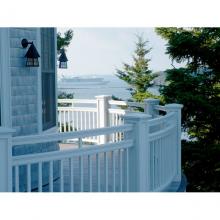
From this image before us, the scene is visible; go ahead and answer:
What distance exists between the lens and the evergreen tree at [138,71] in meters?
25.0

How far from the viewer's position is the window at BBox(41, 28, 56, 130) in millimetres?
6688

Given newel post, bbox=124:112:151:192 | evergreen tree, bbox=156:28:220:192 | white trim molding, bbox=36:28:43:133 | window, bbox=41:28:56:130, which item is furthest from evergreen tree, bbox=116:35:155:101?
→ newel post, bbox=124:112:151:192

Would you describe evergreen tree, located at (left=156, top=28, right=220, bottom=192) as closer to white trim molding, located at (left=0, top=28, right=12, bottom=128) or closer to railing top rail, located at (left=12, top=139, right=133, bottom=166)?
white trim molding, located at (left=0, top=28, right=12, bottom=128)

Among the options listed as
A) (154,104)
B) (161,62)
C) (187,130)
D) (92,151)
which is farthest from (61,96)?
(92,151)

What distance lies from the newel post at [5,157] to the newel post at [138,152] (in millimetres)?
1561

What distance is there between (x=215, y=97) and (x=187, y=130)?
155cm

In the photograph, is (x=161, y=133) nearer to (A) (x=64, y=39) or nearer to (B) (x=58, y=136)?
(B) (x=58, y=136)

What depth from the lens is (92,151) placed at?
444 centimetres

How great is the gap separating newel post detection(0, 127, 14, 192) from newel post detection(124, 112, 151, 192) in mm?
1561

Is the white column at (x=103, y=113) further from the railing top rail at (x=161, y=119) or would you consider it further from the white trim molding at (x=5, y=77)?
the white trim molding at (x=5, y=77)

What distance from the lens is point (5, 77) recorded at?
5680mm

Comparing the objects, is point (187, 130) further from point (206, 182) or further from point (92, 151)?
point (92, 151)

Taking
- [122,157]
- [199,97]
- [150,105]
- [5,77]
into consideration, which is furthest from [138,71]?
[122,157]

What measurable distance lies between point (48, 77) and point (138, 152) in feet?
8.10
